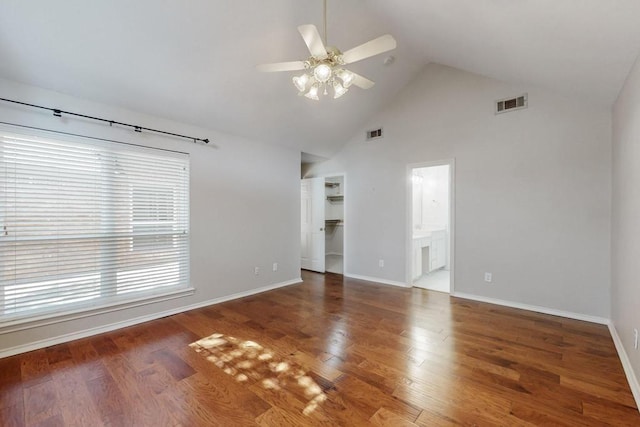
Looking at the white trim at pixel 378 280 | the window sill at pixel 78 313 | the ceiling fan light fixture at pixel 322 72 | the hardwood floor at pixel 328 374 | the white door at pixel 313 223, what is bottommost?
the hardwood floor at pixel 328 374

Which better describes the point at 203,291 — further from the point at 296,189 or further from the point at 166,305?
the point at 296,189

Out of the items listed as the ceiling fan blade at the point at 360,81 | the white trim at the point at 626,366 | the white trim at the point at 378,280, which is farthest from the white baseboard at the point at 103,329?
the white trim at the point at 626,366

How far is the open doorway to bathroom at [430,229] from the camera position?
488 cm

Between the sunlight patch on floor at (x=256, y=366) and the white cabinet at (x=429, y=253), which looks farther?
the white cabinet at (x=429, y=253)

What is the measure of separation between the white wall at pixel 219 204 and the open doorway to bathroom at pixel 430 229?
2.15m

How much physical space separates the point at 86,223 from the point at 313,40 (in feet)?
9.30

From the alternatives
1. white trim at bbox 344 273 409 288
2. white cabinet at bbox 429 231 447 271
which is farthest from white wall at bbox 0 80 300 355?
white cabinet at bbox 429 231 447 271

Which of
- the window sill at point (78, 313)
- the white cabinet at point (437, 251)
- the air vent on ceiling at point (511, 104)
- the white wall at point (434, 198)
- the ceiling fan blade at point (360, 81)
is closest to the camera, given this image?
the ceiling fan blade at point (360, 81)

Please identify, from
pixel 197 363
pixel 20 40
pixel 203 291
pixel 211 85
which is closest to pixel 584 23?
pixel 211 85

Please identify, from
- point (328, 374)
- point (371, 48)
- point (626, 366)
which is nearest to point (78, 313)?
point (328, 374)

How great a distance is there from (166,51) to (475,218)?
13.9ft

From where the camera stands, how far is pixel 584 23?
1886 mm

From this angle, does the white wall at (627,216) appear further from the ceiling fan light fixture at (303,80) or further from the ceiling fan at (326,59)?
the ceiling fan light fixture at (303,80)

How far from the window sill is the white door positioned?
2.80m
